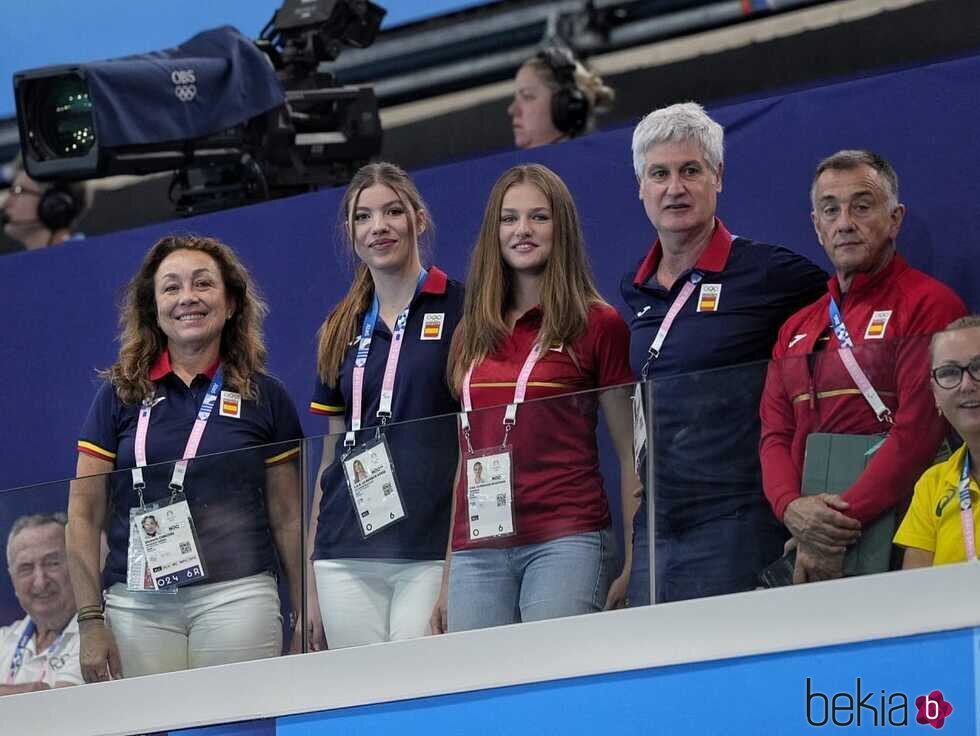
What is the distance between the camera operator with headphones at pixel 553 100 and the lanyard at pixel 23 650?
2.34 metres

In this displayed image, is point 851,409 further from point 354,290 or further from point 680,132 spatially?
point 354,290

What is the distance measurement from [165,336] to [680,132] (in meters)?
1.36

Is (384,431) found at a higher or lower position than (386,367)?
lower

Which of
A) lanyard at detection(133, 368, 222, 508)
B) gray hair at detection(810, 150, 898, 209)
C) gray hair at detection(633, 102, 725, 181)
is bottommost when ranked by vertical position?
lanyard at detection(133, 368, 222, 508)

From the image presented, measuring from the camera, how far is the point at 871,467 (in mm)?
3594

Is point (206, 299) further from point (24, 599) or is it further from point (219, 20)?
point (219, 20)

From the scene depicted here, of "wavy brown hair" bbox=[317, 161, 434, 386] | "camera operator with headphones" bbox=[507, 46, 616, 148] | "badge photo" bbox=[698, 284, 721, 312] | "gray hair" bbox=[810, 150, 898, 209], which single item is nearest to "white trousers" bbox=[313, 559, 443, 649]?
"wavy brown hair" bbox=[317, 161, 434, 386]

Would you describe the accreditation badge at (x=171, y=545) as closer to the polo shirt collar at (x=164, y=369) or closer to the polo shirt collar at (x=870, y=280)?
the polo shirt collar at (x=164, y=369)

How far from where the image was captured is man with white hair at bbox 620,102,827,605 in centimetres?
373

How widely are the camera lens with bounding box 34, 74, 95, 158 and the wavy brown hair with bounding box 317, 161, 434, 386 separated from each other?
5.32 feet

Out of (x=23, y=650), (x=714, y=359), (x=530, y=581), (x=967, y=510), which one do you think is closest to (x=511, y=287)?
(x=714, y=359)

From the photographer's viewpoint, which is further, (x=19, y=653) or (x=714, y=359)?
(x=19, y=653)

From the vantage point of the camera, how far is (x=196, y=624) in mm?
4242

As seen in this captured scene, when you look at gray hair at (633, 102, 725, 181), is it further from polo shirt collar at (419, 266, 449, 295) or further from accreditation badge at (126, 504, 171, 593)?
accreditation badge at (126, 504, 171, 593)
